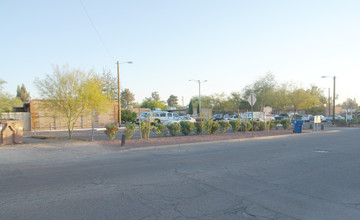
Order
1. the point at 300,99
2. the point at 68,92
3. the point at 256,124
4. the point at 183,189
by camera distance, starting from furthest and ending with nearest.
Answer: the point at 300,99 < the point at 256,124 < the point at 68,92 < the point at 183,189

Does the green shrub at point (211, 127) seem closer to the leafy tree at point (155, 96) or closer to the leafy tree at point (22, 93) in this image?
the leafy tree at point (22, 93)

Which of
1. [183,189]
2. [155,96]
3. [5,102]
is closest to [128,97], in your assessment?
[155,96]

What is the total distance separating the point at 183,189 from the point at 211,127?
1437 centimetres

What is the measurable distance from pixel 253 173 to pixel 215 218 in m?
3.67

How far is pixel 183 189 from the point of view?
20.4 ft

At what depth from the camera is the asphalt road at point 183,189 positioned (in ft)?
15.8

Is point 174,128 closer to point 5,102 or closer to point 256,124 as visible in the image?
point 256,124

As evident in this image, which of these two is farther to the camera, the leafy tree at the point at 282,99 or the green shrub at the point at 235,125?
the leafy tree at the point at 282,99

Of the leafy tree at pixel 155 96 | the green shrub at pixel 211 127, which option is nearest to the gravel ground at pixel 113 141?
the green shrub at pixel 211 127

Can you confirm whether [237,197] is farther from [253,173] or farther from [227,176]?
[253,173]

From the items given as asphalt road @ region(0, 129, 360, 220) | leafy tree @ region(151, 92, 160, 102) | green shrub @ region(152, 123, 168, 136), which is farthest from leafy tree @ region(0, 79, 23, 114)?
leafy tree @ region(151, 92, 160, 102)

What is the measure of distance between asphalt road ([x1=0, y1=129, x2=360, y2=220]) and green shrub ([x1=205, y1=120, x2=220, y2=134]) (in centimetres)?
996

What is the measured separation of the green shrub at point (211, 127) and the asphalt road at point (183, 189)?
9.96 m

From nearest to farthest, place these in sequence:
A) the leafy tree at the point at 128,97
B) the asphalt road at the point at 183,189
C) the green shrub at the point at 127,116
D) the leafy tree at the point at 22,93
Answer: the asphalt road at the point at 183,189 → the green shrub at the point at 127,116 → the leafy tree at the point at 128,97 → the leafy tree at the point at 22,93
